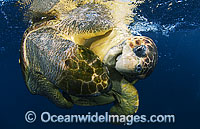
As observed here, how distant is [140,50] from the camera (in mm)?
1829

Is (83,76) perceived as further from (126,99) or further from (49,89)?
(126,99)

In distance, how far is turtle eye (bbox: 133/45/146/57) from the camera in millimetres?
1813

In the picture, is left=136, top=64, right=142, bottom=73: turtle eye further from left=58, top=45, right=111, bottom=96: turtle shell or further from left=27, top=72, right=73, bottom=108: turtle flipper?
left=27, top=72, right=73, bottom=108: turtle flipper

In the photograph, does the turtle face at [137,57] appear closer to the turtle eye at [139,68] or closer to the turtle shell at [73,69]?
the turtle eye at [139,68]

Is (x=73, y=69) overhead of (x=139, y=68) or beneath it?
overhead

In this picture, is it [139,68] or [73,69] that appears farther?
[139,68]

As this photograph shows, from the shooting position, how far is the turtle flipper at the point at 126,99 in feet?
8.31

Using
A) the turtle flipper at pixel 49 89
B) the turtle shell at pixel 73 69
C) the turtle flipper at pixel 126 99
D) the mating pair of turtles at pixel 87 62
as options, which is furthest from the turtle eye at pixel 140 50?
the turtle flipper at pixel 49 89

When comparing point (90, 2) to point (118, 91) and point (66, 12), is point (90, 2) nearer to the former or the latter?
point (66, 12)

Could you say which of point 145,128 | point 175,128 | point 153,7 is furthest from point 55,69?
point 175,128

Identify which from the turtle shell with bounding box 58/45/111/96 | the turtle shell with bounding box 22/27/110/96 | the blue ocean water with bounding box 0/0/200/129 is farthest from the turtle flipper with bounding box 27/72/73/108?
the blue ocean water with bounding box 0/0/200/129

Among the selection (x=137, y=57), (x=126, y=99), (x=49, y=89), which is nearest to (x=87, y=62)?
(x=137, y=57)

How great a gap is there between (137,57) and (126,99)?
3.52 ft

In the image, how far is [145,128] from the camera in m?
31.8
